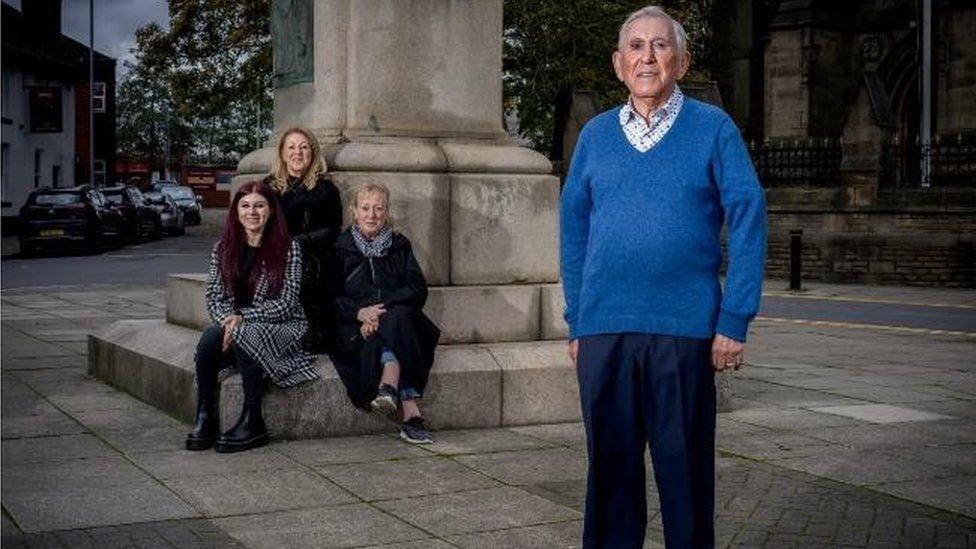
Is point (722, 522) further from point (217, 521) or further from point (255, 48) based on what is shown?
point (255, 48)

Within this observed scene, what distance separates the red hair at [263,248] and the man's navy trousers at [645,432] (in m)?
3.33

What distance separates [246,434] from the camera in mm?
6852

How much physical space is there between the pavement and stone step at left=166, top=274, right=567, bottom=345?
2.32 ft

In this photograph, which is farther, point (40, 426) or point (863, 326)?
point (863, 326)

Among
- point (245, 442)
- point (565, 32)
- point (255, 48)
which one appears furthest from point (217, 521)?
point (255, 48)

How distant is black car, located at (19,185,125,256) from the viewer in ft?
109

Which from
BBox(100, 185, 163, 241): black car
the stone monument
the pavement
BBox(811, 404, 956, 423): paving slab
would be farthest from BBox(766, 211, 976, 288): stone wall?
BBox(100, 185, 163, 241): black car

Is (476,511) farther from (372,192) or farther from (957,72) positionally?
(957,72)

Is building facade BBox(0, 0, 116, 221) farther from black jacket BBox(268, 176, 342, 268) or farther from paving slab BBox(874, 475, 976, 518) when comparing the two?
paving slab BBox(874, 475, 976, 518)

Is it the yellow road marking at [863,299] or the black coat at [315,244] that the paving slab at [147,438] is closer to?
the black coat at [315,244]

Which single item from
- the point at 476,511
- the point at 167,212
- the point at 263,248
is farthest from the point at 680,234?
the point at 167,212

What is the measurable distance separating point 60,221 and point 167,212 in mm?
14391

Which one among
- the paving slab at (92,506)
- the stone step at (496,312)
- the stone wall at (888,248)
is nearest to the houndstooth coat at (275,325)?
the stone step at (496,312)

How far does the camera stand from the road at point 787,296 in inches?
670
